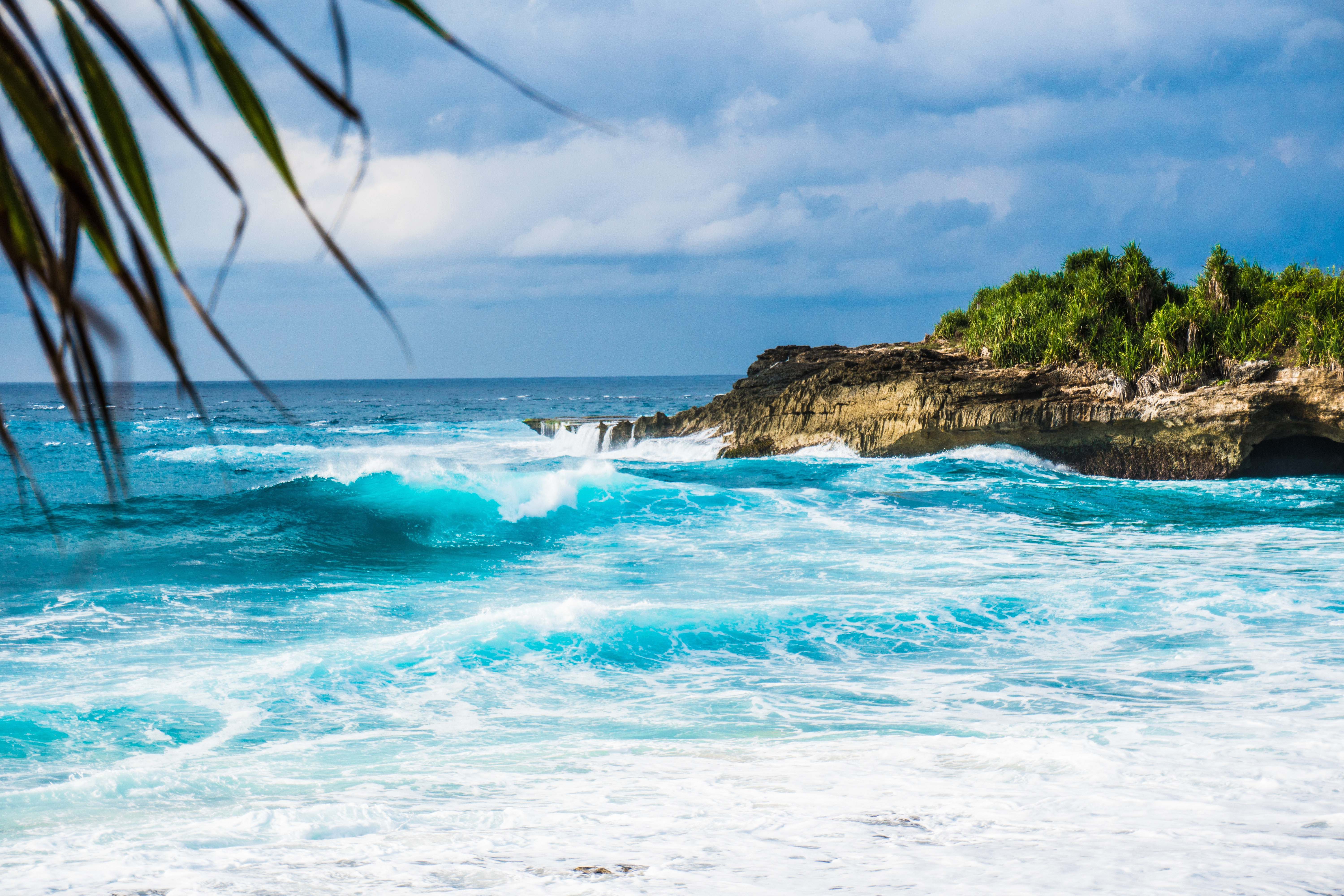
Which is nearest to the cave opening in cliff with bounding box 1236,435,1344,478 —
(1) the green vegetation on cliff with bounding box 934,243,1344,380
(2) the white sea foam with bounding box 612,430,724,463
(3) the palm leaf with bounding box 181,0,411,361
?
(1) the green vegetation on cliff with bounding box 934,243,1344,380

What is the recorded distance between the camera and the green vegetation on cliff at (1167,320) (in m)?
19.0

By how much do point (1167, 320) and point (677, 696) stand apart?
17.5 m

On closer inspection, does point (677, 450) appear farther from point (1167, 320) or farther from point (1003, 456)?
point (1167, 320)

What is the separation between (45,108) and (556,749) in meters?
5.11

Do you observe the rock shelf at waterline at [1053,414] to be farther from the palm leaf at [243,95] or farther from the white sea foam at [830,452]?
the palm leaf at [243,95]

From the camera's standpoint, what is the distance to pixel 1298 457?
19.9m

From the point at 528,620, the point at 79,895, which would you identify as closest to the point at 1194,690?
the point at 528,620

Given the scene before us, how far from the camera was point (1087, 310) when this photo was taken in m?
21.7

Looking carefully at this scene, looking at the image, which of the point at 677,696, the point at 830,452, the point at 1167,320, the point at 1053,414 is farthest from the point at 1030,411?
the point at 677,696

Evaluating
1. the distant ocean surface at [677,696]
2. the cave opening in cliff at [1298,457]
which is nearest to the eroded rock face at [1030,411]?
the cave opening in cliff at [1298,457]

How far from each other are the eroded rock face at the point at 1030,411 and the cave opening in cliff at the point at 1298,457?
0.27 m

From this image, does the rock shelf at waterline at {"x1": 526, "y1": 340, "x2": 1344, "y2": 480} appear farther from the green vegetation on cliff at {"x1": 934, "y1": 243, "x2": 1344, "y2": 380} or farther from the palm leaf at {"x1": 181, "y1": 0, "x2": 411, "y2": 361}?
the palm leaf at {"x1": 181, "y1": 0, "x2": 411, "y2": 361}

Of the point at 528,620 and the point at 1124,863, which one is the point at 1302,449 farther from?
the point at 1124,863

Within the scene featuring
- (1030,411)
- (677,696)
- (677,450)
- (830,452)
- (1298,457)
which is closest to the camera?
(677,696)
